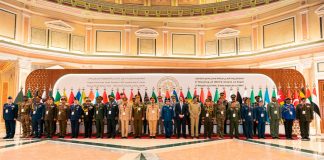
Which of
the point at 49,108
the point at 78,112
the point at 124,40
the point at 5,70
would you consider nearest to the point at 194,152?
the point at 78,112

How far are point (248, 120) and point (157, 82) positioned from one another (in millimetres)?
3899

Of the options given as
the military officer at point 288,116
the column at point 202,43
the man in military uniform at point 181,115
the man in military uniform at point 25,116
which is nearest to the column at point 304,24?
→ the column at point 202,43

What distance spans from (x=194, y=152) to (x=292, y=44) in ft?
36.0

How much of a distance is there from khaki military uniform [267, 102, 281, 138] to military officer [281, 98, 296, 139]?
0.62 feet

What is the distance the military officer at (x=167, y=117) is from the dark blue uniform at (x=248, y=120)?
8.23 feet

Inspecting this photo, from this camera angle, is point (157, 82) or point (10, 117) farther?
point (157, 82)

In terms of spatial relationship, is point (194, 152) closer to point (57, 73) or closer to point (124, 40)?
point (57, 73)

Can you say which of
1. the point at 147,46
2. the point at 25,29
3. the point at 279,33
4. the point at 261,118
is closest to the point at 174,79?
the point at 261,118

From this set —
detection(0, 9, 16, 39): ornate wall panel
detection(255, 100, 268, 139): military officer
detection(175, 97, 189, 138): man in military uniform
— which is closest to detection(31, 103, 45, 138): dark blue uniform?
detection(175, 97, 189, 138): man in military uniform

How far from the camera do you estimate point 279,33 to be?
52.5ft

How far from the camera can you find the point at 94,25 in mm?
17766

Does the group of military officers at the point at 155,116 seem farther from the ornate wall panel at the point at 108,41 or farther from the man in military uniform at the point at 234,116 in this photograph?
the ornate wall panel at the point at 108,41

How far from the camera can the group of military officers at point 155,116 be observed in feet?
33.2

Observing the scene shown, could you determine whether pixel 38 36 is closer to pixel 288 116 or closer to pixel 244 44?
pixel 244 44
